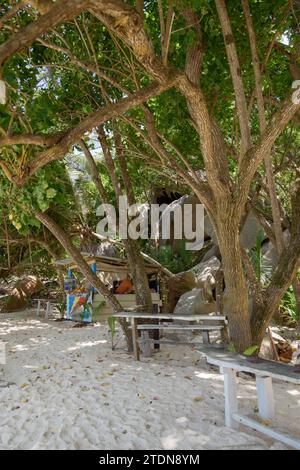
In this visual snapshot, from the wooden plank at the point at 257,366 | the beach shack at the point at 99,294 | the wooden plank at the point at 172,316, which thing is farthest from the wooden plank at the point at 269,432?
the beach shack at the point at 99,294

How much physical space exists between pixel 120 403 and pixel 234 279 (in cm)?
238

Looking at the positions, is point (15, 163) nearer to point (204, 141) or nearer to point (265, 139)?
point (204, 141)

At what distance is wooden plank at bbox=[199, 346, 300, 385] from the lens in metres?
3.25

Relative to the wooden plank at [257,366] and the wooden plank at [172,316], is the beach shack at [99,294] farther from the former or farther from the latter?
the wooden plank at [257,366]

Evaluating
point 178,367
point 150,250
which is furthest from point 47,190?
point 150,250

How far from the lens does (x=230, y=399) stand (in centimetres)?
393

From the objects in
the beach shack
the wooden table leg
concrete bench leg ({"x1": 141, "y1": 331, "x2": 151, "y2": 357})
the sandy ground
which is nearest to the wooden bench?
the sandy ground

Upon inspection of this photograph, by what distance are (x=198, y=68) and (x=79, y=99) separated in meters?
2.86

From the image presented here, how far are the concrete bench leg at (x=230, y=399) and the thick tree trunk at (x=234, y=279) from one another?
1.92 metres

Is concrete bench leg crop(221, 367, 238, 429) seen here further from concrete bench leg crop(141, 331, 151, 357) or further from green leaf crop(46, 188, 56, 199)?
concrete bench leg crop(141, 331, 151, 357)

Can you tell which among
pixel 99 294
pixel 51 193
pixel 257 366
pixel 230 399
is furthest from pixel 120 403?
pixel 99 294

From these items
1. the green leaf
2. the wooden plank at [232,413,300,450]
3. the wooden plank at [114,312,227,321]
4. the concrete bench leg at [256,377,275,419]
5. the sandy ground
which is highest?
the green leaf

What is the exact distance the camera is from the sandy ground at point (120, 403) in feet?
11.8

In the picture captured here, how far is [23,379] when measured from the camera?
606 centimetres
